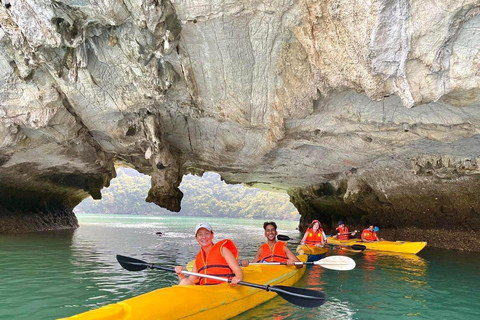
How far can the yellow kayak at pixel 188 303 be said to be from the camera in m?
3.85

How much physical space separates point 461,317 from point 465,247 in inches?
400

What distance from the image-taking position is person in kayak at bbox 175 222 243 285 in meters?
5.23

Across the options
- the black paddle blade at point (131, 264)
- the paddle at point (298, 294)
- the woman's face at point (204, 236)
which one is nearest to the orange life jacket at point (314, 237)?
the black paddle blade at point (131, 264)

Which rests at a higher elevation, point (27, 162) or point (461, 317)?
point (27, 162)

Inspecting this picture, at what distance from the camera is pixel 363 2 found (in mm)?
5484

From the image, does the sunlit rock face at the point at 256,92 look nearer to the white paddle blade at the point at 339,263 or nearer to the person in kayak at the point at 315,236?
the person in kayak at the point at 315,236

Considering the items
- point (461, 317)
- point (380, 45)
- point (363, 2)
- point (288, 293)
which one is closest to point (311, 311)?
point (288, 293)

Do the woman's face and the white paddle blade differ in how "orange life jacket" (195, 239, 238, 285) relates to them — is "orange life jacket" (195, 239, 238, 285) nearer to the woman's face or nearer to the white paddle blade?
the woman's face

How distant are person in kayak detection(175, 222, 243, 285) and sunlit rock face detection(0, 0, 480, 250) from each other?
3.77 m

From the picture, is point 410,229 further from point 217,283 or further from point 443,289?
point 217,283

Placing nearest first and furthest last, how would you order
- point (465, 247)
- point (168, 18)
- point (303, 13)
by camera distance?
point (303, 13)
point (168, 18)
point (465, 247)

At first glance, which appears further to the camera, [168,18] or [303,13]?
[168,18]

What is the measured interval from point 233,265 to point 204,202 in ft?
355

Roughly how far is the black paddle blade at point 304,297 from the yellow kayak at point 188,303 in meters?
0.52
